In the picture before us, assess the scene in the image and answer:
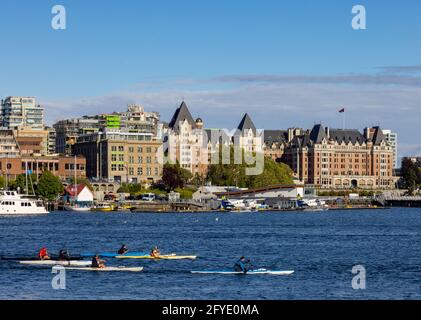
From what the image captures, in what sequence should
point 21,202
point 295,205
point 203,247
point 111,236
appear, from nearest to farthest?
point 203,247 → point 111,236 → point 21,202 → point 295,205

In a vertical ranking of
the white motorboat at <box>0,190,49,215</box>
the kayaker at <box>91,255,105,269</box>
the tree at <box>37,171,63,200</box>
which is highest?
the tree at <box>37,171,63,200</box>

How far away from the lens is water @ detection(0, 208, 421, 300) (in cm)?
4681

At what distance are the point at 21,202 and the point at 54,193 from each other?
3150 centimetres

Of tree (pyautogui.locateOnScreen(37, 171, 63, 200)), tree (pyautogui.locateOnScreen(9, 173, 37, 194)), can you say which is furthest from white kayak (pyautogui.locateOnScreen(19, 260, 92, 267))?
tree (pyautogui.locateOnScreen(37, 171, 63, 200))

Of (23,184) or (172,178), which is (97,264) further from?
(172,178)

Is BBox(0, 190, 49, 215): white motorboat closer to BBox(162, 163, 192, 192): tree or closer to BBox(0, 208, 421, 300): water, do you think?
BBox(0, 208, 421, 300): water

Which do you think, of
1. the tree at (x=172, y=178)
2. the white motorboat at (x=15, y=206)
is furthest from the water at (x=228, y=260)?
the tree at (x=172, y=178)

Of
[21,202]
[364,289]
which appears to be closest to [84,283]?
[364,289]

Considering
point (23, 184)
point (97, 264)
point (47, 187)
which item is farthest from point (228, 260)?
point (23, 184)

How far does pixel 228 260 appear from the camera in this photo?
63.8 metres
